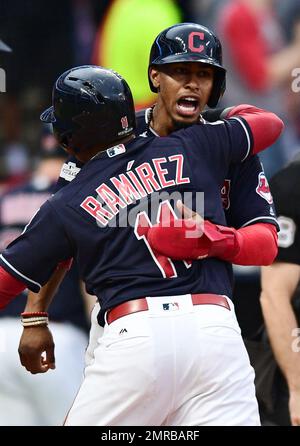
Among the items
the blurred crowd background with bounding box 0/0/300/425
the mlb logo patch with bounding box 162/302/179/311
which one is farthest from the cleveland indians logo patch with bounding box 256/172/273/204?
the blurred crowd background with bounding box 0/0/300/425

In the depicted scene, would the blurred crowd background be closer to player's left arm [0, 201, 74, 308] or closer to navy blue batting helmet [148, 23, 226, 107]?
navy blue batting helmet [148, 23, 226, 107]

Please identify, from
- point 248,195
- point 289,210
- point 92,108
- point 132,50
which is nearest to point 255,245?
point 248,195

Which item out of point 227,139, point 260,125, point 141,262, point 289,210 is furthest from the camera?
point 289,210

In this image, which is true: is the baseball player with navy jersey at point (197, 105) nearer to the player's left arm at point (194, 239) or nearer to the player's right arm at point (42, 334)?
the player's right arm at point (42, 334)

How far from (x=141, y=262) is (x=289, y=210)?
140cm

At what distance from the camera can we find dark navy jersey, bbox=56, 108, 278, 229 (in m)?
4.09

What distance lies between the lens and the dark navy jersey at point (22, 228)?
6758 mm

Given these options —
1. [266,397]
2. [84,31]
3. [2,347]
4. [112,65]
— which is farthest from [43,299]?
[84,31]

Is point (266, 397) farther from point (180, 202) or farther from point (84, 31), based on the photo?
point (84, 31)

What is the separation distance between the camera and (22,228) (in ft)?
22.4

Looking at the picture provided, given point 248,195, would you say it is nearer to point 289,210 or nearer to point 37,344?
point 289,210

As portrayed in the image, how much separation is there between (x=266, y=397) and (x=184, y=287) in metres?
1.44

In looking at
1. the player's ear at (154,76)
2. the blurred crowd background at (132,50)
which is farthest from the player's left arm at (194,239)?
the blurred crowd background at (132,50)

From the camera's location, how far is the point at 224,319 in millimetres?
3719
